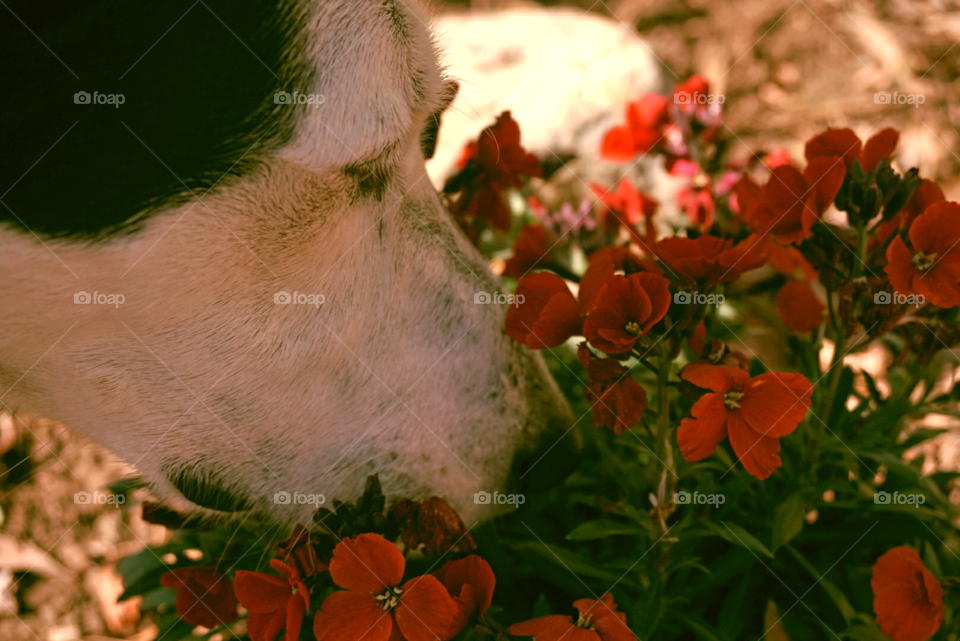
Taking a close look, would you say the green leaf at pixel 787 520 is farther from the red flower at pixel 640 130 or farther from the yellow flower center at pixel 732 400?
the red flower at pixel 640 130

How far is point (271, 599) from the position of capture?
108 cm

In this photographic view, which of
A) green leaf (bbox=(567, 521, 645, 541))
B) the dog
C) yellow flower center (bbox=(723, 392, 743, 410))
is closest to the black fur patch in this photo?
the dog

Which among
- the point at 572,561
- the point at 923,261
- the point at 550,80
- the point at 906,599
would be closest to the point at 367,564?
the point at 572,561

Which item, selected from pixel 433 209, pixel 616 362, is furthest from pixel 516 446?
pixel 433 209

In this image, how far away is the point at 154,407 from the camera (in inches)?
41.9

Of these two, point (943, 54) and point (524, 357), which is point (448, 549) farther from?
point (943, 54)

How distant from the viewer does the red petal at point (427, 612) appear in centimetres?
99

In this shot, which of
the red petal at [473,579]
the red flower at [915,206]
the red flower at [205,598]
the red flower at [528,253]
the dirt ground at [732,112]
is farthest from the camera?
the dirt ground at [732,112]

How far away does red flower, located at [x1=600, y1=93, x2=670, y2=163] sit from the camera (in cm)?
192

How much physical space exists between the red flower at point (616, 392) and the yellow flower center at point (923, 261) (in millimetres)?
489

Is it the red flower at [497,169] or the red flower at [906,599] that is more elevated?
the red flower at [497,169]

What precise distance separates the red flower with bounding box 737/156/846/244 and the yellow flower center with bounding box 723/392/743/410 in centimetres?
31

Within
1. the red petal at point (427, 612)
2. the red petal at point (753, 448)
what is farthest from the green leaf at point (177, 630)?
the red petal at point (753, 448)

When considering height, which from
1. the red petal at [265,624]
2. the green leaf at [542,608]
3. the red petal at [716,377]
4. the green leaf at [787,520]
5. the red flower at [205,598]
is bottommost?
the red flower at [205,598]
